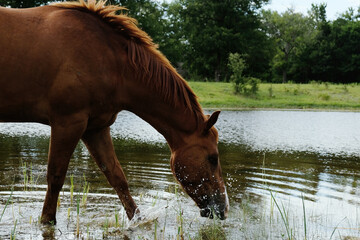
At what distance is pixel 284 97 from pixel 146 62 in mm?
24457

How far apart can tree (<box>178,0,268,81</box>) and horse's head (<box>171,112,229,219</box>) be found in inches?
1600

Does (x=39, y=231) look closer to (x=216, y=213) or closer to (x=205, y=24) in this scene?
(x=216, y=213)

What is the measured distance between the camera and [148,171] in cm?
730

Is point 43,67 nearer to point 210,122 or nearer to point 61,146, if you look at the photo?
point 61,146

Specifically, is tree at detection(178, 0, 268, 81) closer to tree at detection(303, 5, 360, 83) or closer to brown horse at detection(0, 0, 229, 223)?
tree at detection(303, 5, 360, 83)

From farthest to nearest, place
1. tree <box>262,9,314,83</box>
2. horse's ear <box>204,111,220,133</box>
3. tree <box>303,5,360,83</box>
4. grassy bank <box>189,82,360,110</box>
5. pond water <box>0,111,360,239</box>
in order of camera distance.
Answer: tree <box>262,9,314,83</box>, tree <box>303,5,360,83</box>, grassy bank <box>189,82,360,110</box>, pond water <box>0,111,360,239</box>, horse's ear <box>204,111,220,133</box>

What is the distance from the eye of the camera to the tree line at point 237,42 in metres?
45.6

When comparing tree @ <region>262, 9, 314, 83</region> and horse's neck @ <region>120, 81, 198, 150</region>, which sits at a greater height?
tree @ <region>262, 9, 314, 83</region>

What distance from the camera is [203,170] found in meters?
4.21

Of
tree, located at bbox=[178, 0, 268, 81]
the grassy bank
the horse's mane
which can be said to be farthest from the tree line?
the horse's mane

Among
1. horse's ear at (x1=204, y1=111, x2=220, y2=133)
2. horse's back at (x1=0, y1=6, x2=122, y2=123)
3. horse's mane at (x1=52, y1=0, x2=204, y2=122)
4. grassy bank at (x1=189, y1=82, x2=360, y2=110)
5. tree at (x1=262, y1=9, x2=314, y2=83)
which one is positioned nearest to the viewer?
horse's back at (x1=0, y1=6, x2=122, y2=123)

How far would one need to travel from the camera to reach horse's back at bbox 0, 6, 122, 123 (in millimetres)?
3787

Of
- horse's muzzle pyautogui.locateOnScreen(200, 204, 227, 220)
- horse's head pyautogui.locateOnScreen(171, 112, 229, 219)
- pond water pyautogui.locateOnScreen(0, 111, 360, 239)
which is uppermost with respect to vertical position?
horse's head pyautogui.locateOnScreen(171, 112, 229, 219)

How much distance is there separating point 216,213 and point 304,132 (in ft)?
33.9
